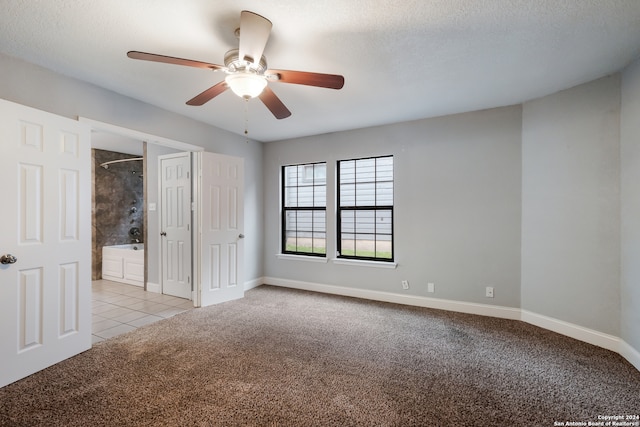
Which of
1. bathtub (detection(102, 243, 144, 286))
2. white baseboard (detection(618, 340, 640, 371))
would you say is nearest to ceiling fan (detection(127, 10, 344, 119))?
white baseboard (detection(618, 340, 640, 371))

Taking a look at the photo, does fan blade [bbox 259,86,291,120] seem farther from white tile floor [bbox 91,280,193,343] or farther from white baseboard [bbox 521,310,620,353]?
white baseboard [bbox 521,310,620,353]

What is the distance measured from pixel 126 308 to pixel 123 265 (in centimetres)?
166

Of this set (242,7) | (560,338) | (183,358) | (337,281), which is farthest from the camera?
(337,281)

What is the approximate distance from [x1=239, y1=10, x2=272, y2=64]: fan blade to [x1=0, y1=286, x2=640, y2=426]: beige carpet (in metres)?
2.24

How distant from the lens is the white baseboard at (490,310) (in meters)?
2.63

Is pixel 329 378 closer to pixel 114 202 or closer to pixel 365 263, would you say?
pixel 365 263

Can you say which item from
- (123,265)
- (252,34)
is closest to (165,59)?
Answer: (252,34)

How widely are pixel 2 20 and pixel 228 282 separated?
328cm

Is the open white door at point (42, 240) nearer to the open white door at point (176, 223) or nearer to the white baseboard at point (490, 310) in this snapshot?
the open white door at point (176, 223)

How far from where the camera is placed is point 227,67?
193 centimetres

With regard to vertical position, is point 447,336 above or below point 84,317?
below

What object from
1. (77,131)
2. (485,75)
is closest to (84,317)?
(77,131)

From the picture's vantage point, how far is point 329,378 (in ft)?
7.23

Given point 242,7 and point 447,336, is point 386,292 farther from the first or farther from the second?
point 242,7
